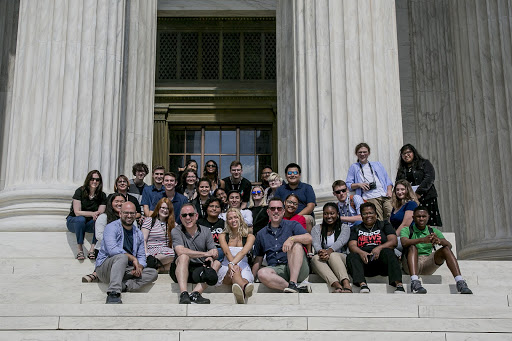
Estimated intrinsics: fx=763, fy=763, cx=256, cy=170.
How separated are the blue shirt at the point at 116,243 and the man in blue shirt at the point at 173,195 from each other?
163 cm

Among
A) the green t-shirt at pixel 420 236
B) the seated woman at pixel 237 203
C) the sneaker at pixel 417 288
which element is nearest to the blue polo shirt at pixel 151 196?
the seated woman at pixel 237 203

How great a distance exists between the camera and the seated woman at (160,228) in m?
11.4

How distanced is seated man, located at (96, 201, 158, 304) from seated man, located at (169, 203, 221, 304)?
0.45m

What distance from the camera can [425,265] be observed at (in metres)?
10.9

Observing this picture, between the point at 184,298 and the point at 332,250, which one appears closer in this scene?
the point at 184,298

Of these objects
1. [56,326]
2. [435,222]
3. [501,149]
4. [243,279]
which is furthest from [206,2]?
[56,326]

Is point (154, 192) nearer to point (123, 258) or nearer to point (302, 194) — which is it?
point (302, 194)

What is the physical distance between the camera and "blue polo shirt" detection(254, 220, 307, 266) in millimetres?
10805

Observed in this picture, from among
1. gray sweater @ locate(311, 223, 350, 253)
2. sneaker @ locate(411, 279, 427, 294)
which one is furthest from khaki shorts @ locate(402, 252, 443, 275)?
sneaker @ locate(411, 279, 427, 294)

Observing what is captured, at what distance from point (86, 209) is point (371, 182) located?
4713 millimetres

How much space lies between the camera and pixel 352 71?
14.7 m

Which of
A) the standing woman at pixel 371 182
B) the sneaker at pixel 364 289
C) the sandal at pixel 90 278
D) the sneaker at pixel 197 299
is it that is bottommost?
the sneaker at pixel 197 299

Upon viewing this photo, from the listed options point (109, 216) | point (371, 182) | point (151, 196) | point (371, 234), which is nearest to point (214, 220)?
point (109, 216)

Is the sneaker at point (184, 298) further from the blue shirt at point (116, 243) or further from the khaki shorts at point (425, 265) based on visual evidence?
the khaki shorts at point (425, 265)
